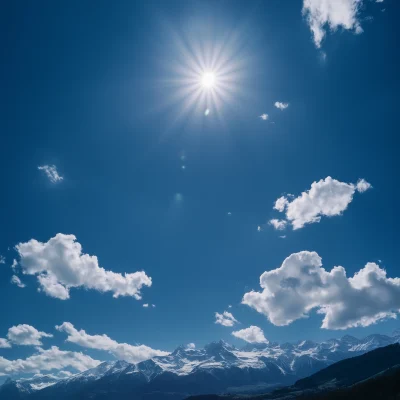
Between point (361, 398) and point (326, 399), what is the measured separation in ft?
99.2

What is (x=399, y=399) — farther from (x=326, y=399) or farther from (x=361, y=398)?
(x=326, y=399)

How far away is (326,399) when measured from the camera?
169875mm

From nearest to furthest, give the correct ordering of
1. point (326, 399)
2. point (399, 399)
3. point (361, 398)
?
point (399, 399) → point (361, 398) → point (326, 399)

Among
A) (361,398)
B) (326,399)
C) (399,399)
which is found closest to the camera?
(399,399)

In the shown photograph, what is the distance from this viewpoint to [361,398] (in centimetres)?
14575

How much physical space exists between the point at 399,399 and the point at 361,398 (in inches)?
1584

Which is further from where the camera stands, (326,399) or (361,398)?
(326,399)

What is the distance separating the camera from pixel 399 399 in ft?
369

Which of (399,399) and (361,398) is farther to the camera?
(361,398)

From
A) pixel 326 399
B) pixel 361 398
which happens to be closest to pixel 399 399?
pixel 361 398

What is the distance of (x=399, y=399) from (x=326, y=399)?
69.6 metres
